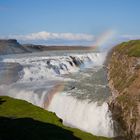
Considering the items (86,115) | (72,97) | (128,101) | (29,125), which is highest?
(29,125)

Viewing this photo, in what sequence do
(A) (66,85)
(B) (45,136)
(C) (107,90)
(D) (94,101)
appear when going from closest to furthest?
(B) (45,136) → (D) (94,101) → (C) (107,90) → (A) (66,85)

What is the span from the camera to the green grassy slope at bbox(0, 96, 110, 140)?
19.7 meters

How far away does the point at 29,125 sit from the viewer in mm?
22016

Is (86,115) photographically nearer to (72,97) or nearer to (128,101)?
(72,97)

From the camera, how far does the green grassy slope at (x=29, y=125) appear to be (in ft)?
64.7

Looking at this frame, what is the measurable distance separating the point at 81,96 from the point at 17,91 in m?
12.7

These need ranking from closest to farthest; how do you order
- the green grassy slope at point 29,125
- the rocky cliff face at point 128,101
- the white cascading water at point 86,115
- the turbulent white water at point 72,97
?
the green grassy slope at point 29,125 < the rocky cliff face at point 128,101 < the white cascading water at point 86,115 < the turbulent white water at point 72,97

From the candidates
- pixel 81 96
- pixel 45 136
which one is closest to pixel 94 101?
pixel 81 96

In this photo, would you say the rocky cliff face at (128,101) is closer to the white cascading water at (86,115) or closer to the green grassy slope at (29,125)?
the white cascading water at (86,115)

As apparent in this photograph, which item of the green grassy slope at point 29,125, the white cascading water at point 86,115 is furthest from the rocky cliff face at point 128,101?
the green grassy slope at point 29,125

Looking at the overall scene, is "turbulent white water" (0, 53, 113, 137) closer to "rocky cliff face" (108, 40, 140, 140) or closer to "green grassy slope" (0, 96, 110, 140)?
"rocky cliff face" (108, 40, 140, 140)

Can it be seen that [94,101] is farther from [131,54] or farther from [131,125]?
[131,54]

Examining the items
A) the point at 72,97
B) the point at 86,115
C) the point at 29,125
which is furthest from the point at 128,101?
the point at 29,125

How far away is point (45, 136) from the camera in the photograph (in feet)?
67.0
